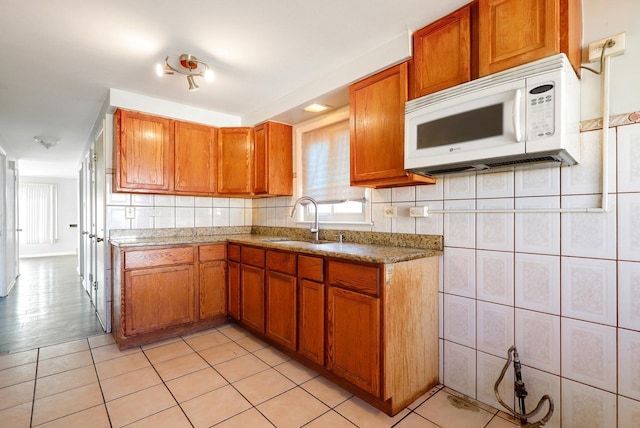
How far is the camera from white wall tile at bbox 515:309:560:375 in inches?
60.3

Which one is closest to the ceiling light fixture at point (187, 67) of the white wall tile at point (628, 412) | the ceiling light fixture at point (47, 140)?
the white wall tile at point (628, 412)

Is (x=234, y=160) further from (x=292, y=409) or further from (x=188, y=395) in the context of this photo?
(x=292, y=409)

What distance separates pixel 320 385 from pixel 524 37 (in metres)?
2.16

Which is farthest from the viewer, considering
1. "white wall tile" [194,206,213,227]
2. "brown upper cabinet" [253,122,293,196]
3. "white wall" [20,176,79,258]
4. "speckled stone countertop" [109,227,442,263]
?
"white wall" [20,176,79,258]

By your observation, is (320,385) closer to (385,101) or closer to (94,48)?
(385,101)

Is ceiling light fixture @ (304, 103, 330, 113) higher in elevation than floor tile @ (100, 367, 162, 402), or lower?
higher

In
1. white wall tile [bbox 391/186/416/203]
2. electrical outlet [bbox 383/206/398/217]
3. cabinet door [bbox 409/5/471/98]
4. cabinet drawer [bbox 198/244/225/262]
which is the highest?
cabinet door [bbox 409/5/471/98]

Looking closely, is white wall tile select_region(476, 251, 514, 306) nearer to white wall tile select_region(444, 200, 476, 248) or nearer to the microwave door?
white wall tile select_region(444, 200, 476, 248)

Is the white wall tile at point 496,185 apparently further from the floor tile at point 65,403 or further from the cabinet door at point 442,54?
the floor tile at point 65,403

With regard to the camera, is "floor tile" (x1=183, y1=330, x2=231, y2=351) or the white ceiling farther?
"floor tile" (x1=183, y1=330, x2=231, y2=351)

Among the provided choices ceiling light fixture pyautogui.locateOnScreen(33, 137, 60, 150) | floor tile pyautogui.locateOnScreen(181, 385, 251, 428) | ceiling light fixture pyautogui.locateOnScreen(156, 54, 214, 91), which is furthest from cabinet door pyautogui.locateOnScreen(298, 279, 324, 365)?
ceiling light fixture pyautogui.locateOnScreen(33, 137, 60, 150)

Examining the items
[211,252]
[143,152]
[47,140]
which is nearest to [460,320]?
[211,252]

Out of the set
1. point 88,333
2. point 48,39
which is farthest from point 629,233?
point 88,333

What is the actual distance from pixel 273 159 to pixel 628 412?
9.49 ft
